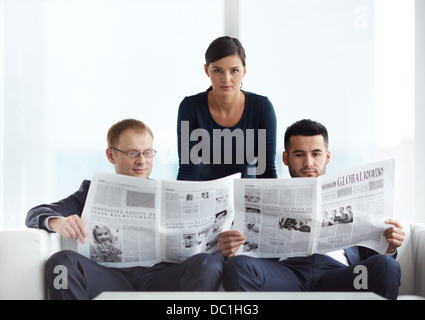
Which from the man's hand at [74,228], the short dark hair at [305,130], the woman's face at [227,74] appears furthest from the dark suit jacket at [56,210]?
the short dark hair at [305,130]

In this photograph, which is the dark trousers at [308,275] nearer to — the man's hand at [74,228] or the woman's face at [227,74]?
the man's hand at [74,228]

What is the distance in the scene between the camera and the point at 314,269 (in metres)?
1.70

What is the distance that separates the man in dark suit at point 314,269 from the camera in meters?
1.56

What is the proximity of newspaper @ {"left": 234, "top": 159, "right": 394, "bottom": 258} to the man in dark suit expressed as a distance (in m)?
0.06

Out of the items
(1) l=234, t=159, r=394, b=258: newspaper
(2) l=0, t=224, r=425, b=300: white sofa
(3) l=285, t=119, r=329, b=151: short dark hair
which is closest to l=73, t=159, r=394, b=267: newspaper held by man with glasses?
(1) l=234, t=159, r=394, b=258: newspaper

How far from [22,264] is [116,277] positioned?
0.30 meters

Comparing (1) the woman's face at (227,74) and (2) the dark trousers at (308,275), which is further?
(1) the woman's face at (227,74)

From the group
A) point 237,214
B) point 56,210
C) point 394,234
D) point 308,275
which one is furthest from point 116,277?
point 394,234

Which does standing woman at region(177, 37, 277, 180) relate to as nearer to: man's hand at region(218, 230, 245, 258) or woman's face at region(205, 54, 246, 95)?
woman's face at region(205, 54, 246, 95)

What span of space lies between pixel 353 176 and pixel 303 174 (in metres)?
0.26

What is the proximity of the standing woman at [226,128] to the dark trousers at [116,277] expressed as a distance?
57 centimetres

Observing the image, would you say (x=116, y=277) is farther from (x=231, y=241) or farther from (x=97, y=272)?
(x=231, y=241)

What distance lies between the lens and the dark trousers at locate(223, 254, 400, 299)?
155cm
